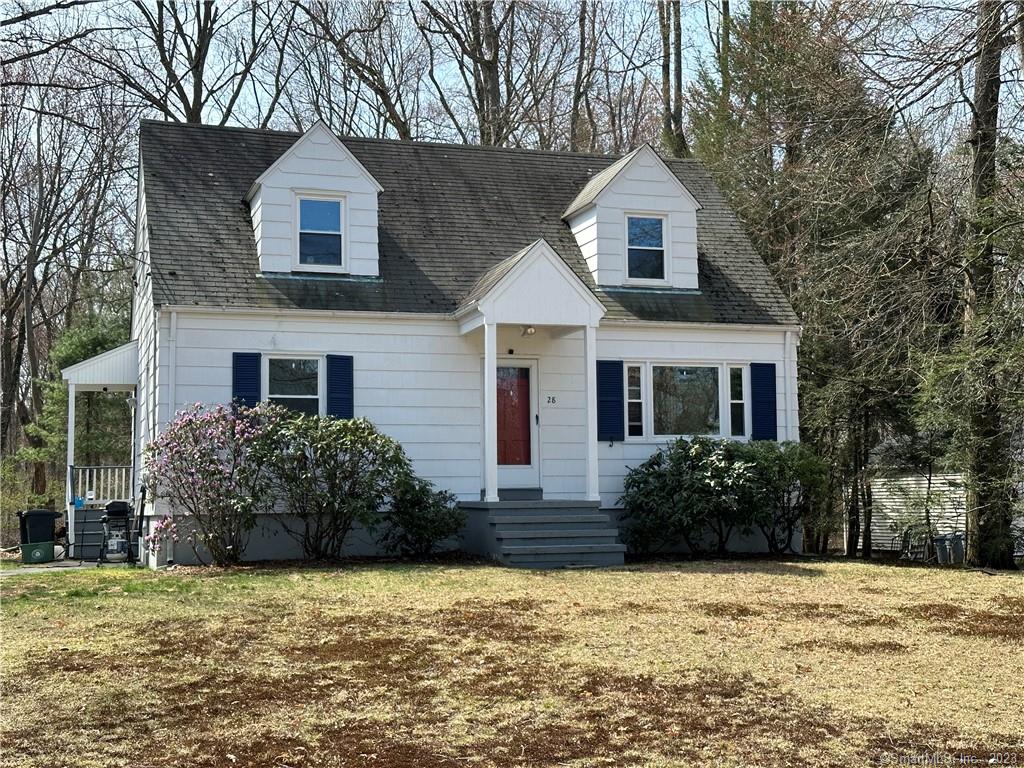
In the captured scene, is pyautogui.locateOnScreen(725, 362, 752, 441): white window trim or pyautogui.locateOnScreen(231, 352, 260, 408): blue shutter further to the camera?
A: pyautogui.locateOnScreen(725, 362, 752, 441): white window trim

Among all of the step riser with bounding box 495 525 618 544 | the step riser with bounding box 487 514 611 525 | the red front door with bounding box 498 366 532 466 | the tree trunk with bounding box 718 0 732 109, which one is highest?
the tree trunk with bounding box 718 0 732 109

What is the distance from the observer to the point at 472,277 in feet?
54.5

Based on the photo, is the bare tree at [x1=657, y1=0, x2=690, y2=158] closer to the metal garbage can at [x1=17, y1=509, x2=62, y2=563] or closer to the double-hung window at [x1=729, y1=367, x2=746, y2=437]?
the double-hung window at [x1=729, y1=367, x2=746, y2=437]

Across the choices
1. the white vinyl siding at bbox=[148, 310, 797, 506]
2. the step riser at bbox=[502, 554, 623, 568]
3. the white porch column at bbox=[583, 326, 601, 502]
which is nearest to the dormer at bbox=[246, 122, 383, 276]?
the white vinyl siding at bbox=[148, 310, 797, 506]

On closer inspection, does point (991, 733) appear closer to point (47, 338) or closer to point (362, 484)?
point (362, 484)

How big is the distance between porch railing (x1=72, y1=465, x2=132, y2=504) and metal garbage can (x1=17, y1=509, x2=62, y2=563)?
2.08ft

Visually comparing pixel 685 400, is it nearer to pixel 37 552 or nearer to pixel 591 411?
pixel 591 411

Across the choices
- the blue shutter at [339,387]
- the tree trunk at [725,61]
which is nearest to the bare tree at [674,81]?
the tree trunk at [725,61]

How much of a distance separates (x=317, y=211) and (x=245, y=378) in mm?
2908

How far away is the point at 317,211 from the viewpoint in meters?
16.1

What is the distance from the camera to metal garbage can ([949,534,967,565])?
56.2 ft

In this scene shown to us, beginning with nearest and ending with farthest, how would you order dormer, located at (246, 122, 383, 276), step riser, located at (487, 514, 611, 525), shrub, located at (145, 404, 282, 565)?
shrub, located at (145, 404, 282, 565) → step riser, located at (487, 514, 611, 525) → dormer, located at (246, 122, 383, 276)

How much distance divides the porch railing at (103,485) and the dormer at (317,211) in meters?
5.71

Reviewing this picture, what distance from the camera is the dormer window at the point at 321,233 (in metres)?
16.0
